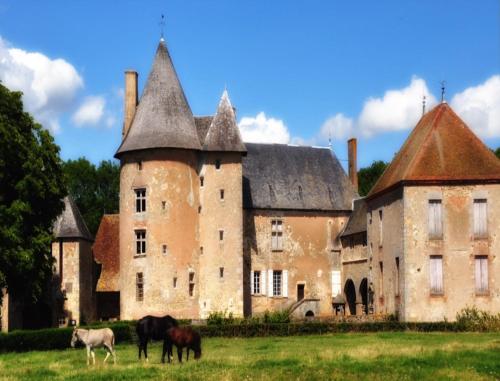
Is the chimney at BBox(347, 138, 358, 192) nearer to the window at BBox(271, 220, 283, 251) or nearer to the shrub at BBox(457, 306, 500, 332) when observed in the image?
the window at BBox(271, 220, 283, 251)

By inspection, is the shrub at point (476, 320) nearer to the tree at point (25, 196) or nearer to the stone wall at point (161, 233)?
the stone wall at point (161, 233)

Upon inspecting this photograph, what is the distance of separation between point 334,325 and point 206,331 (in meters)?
5.63

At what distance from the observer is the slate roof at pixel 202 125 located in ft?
163

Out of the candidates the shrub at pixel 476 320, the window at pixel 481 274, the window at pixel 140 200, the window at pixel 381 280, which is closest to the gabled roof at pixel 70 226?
the window at pixel 140 200

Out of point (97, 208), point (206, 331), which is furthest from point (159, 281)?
point (97, 208)

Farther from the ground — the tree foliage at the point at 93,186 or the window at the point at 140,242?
the tree foliage at the point at 93,186

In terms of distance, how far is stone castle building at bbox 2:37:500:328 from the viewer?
138 feet

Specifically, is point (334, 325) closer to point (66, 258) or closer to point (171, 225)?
point (171, 225)

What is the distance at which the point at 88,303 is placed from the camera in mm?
49969

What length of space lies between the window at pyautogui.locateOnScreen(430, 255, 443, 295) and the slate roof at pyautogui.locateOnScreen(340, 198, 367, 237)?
873 cm

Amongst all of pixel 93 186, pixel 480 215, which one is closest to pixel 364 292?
pixel 480 215

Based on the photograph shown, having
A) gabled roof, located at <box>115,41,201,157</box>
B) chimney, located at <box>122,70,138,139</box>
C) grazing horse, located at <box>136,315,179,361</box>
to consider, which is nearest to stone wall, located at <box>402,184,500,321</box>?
gabled roof, located at <box>115,41,201,157</box>

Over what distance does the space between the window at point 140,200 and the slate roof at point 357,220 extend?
42.2ft

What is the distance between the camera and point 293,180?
56219 millimetres
